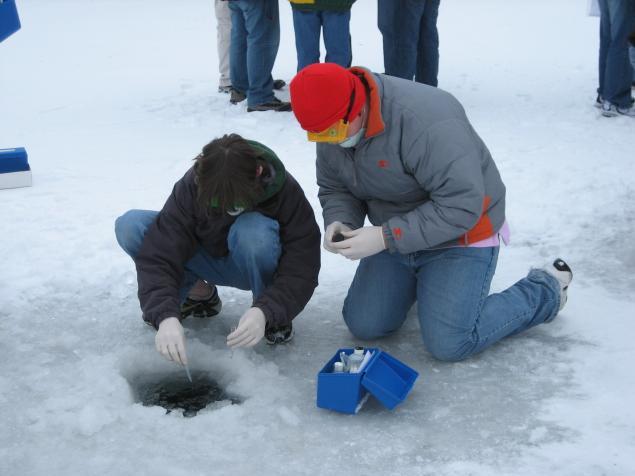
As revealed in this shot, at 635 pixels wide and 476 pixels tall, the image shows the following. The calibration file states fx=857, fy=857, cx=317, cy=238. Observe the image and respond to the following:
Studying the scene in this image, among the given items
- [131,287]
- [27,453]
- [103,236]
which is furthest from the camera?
[103,236]

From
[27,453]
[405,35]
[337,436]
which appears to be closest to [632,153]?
[405,35]

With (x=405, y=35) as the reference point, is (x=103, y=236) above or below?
below

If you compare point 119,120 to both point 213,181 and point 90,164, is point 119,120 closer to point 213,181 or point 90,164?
point 90,164

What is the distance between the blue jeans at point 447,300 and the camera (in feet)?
8.96

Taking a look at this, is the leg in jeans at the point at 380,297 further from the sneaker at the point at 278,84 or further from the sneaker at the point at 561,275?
the sneaker at the point at 278,84

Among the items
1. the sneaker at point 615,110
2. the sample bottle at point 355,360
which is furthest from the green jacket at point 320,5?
the sample bottle at point 355,360

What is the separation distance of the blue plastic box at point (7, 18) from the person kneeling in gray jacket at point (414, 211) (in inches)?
53.8

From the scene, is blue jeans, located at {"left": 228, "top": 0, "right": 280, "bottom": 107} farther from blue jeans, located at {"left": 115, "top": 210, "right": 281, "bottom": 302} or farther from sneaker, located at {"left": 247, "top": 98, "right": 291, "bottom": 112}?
blue jeans, located at {"left": 115, "top": 210, "right": 281, "bottom": 302}

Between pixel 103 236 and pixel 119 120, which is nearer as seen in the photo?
pixel 103 236

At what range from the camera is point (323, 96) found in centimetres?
235

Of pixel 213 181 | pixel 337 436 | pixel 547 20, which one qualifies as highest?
pixel 213 181

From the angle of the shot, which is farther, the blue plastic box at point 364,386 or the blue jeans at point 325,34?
the blue jeans at point 325,34

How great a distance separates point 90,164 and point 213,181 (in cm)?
269

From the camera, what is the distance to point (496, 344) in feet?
9.46
